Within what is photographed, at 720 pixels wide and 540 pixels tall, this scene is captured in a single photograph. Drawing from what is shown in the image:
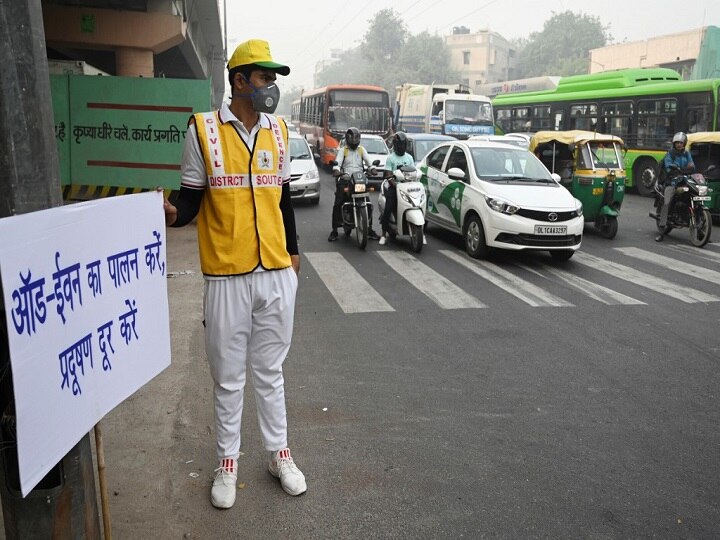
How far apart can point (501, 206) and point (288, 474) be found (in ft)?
23.5

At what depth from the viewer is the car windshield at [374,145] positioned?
2102 centimetres

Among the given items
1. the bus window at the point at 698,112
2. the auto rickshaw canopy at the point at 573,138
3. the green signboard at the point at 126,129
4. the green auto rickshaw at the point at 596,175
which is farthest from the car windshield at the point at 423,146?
the green signboard at the point at 126,129

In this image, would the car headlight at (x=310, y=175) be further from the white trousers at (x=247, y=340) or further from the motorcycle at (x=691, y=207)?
the white trousers at (x=247, y=340)

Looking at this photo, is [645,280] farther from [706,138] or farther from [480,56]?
Answer: [480,56]

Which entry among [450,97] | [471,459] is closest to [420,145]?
[450,97]

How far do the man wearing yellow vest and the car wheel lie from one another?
7187 mm

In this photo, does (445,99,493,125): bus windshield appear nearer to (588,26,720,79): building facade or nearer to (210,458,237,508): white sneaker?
(588,26,720,79): building facade

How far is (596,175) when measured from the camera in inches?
502

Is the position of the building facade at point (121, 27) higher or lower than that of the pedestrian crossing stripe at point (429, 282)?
higher

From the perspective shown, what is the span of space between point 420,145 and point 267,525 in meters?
16.3

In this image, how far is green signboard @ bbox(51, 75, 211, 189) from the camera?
32.1 feet

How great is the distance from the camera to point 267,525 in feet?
10.9

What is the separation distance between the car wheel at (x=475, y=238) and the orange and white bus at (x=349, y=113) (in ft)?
52.1

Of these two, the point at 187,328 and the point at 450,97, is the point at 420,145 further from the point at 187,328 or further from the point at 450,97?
the point at 187,328
